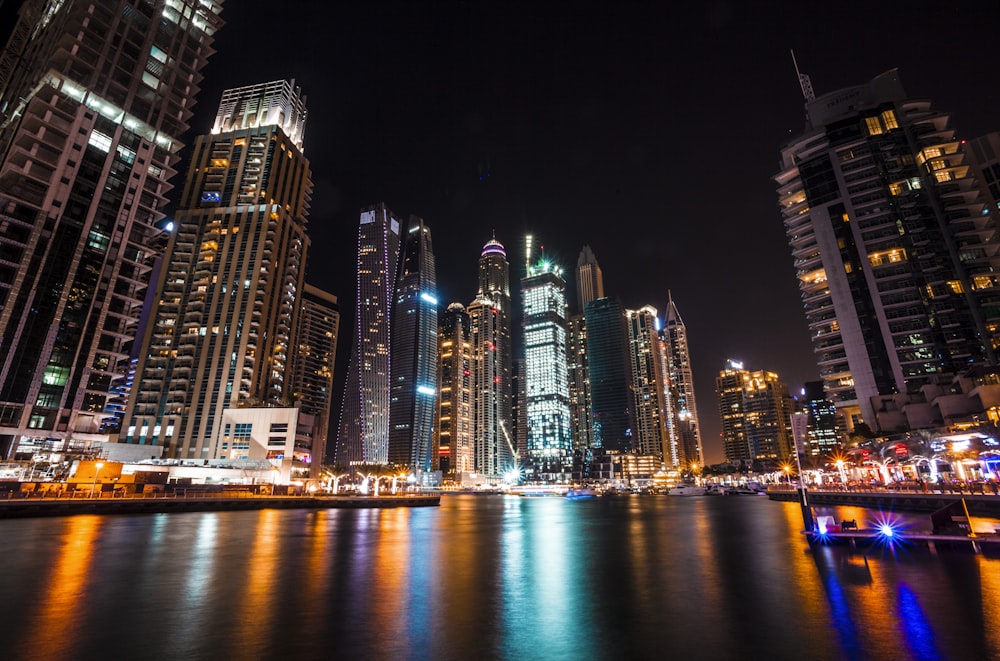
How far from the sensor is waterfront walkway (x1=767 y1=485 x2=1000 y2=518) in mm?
42125

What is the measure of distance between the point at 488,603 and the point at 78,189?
108 metres

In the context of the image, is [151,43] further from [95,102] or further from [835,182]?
[835,182]

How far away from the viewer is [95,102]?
90000mm

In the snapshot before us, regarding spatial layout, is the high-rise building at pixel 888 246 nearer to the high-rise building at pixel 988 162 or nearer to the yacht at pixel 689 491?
the high-rise building at pixel 988 162

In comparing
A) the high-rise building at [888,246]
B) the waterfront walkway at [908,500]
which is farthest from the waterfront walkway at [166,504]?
the high-rise building at [888,246]

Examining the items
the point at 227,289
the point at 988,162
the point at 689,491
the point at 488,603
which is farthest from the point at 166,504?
the point at 689,491

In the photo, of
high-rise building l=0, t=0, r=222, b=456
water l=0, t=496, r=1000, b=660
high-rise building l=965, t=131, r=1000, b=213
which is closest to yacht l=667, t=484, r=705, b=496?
high-rise building l=965, t=131, r=1000, b=213

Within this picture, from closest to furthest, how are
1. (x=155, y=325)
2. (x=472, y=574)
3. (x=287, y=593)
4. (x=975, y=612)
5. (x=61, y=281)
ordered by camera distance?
(x=975, y=612)
(x=287, y=593)
(x=472, y=574)
(x=61, y=281)
(x=155, y=325)

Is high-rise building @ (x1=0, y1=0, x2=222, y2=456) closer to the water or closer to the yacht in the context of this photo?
the water

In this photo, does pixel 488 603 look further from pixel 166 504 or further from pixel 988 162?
pixel 988 162

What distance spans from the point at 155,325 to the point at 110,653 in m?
133

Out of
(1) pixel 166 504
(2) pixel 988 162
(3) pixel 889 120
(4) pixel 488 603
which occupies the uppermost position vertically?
(3) pixel 889 120

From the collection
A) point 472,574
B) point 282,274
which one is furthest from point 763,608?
point 282,274

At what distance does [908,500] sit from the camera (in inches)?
2106
